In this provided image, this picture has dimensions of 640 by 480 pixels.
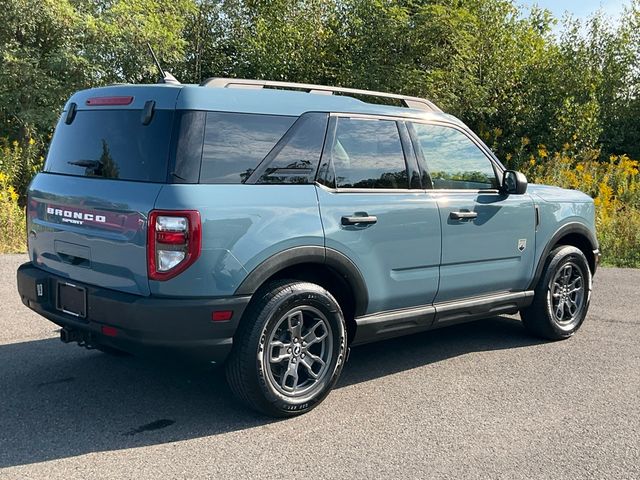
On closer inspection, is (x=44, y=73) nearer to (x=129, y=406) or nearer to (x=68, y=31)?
(x=68, y=31)

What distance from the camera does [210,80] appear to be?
3998mm

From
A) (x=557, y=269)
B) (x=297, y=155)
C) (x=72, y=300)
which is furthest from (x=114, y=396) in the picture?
(x=557, y=269)

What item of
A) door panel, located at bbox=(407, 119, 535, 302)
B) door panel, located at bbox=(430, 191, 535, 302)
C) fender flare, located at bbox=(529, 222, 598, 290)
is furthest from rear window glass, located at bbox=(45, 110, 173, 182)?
fender flare, located at bbox=(529, 222, 598, 290)

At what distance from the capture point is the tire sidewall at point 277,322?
3748mm

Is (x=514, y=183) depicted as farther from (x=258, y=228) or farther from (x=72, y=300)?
(x=72, y=300)

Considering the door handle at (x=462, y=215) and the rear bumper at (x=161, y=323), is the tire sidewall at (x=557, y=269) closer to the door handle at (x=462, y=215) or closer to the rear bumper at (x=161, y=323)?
the door handle at (x=462, y=215)

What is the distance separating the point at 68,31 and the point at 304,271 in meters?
11.8

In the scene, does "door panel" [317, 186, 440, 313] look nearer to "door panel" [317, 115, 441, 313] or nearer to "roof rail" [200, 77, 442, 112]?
"door panel" [317, 115, 441, 313]

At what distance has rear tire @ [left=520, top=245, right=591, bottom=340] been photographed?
5.59 meters

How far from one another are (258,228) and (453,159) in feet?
6.40

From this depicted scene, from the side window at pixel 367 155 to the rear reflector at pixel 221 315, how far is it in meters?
1.14

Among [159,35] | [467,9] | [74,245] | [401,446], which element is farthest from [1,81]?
[401,446]

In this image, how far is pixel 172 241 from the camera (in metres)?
3.43

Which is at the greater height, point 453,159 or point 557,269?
point 453,159
